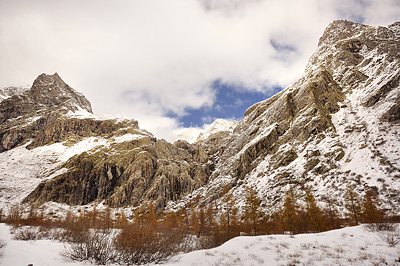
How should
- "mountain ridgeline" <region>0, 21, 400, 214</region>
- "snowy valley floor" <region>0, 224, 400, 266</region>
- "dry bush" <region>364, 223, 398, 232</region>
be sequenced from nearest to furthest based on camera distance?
"snowy valley floor" <region>0, 224, 400, 266</region> < "dry bush" <region>364, 223, 398, 232</region> < "mountain ridgeline" <region>0, 21, 400, 214</region>

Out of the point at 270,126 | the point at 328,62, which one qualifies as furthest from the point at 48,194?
the point at 328,62

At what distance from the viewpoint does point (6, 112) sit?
198 metres

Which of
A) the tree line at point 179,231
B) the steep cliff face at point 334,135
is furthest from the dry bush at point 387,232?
the steep cliff face at point 334,135

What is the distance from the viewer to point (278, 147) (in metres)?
88.1

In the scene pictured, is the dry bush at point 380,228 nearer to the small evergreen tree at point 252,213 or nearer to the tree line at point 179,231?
the tree line at point 179,231

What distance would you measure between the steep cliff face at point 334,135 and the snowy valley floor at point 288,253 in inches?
1203

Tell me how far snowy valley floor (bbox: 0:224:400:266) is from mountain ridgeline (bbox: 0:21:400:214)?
31274 mm

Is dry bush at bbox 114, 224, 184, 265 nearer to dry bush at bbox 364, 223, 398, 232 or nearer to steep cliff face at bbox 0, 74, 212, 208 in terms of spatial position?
dry bush at bbox 364, 223, 398, 232

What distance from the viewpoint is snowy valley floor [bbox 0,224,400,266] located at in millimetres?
13515

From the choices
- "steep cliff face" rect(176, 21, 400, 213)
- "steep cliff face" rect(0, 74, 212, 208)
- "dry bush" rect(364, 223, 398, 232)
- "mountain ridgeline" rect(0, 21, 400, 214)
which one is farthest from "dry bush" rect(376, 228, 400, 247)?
"steep cliff face" rect(0, 74, 212, 208)

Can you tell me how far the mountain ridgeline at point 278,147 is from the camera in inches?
2328

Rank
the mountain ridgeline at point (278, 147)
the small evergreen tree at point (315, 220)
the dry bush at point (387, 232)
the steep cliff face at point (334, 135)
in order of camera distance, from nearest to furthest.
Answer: the dry bush at point (387, 232) < the small evergreen tree at point (315, 220) < the steep cliff face at point (334, 135) < the mountain ridgeline at point (278, 147)

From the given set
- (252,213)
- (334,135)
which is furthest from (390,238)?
(334,135)

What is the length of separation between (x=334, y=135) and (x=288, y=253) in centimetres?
7016
